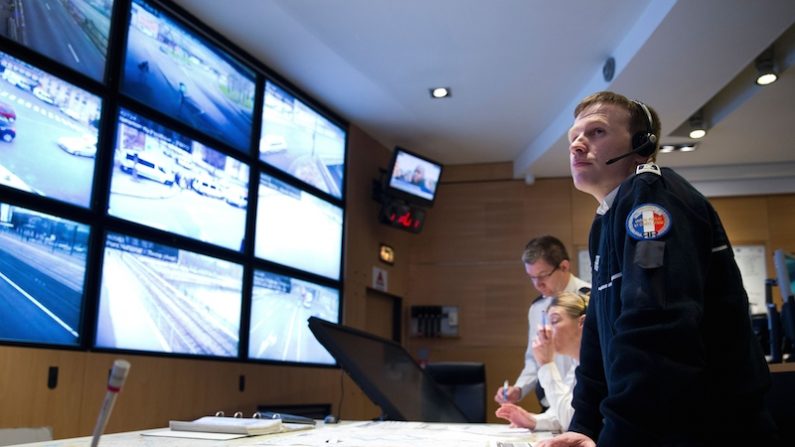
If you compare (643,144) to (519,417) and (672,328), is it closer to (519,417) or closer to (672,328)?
(672,328)

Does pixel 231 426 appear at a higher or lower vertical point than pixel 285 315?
lower

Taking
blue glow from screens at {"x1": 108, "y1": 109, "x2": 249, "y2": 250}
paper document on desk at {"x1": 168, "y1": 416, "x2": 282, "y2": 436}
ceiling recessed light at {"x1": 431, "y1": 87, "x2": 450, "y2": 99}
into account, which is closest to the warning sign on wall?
ceiling recessed light at {"x1": 431, "y1": 87, "x2": 450, "y2": 99}

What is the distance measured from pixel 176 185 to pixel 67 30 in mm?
959

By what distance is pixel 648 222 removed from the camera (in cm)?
107

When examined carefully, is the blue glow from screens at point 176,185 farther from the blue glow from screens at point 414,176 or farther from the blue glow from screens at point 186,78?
the blue glow from screens at point 414,176

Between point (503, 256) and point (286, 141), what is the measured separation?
2.78m

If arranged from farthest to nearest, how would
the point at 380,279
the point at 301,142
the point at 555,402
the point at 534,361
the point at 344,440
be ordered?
the point at 380,279
the point at 301,142
the point at 534,361
the point at 555,402
the point at 344,440

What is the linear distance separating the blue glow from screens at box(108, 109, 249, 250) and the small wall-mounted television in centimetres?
169

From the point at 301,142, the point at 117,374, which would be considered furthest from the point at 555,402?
the point at 301,142

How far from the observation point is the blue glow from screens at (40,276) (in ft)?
8.91

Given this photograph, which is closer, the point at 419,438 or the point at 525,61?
the point at 419,438

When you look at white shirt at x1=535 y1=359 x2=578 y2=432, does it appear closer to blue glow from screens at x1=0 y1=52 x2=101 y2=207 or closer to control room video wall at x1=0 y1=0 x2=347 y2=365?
control room video wall at x1=0 y1=0 x2=347 y2=365

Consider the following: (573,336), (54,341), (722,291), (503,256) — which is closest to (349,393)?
(503,256)

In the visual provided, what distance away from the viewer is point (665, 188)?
1.12 metres
